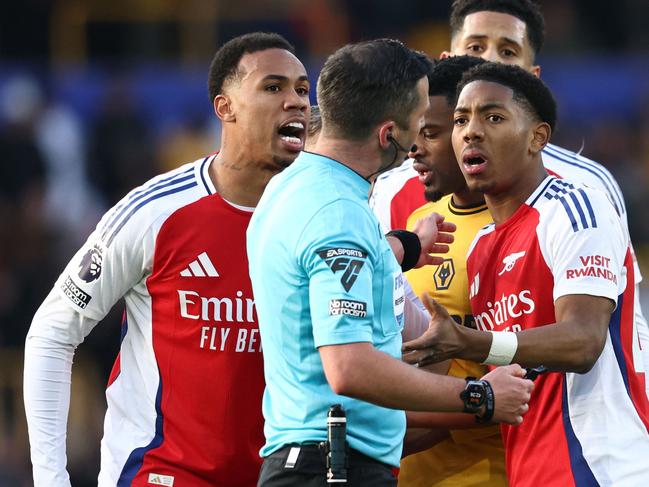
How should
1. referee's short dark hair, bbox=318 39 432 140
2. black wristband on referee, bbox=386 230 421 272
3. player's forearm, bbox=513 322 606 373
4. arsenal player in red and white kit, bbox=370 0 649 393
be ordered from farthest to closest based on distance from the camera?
1. arsenal player in red and white kit, bbox=370 0 649 393
2. black wristband on referee, bbox=386 230 421 272
3. player's forearm, bbox=513 322 606 373
4. referee's short dark hair, bbox=318 39 432 140

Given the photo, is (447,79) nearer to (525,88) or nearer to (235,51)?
(525,88)

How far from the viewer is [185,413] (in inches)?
248

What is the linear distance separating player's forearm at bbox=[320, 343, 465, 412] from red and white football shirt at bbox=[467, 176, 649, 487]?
0.99m

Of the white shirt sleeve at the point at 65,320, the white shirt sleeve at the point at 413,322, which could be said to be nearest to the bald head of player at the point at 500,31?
the white shirt sleeve at the point at 413,322

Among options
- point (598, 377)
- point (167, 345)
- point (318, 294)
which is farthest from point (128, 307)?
point (598, 377)

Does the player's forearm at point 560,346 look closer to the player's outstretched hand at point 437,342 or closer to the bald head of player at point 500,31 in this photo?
the player's outstretched hand at point 437,342

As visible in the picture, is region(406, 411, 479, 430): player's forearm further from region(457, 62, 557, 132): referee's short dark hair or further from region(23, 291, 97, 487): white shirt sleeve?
region(23, 291, 97, 487): white shirt sleeve

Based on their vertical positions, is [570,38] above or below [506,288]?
above

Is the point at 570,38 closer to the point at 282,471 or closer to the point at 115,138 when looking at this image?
the point at 115,138

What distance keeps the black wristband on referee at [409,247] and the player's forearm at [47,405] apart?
65.2 inches

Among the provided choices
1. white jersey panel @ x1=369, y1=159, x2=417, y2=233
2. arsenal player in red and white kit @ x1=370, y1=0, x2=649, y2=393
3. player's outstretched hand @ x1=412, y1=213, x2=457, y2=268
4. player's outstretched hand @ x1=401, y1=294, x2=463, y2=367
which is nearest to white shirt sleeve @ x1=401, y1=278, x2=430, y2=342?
player's outstretched hand @ x1=412, y1=213, x2=457, y2=268

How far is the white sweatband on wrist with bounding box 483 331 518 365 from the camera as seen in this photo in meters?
5.62

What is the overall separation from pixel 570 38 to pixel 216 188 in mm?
11711

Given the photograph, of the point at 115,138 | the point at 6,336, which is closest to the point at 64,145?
the point at 115,138
